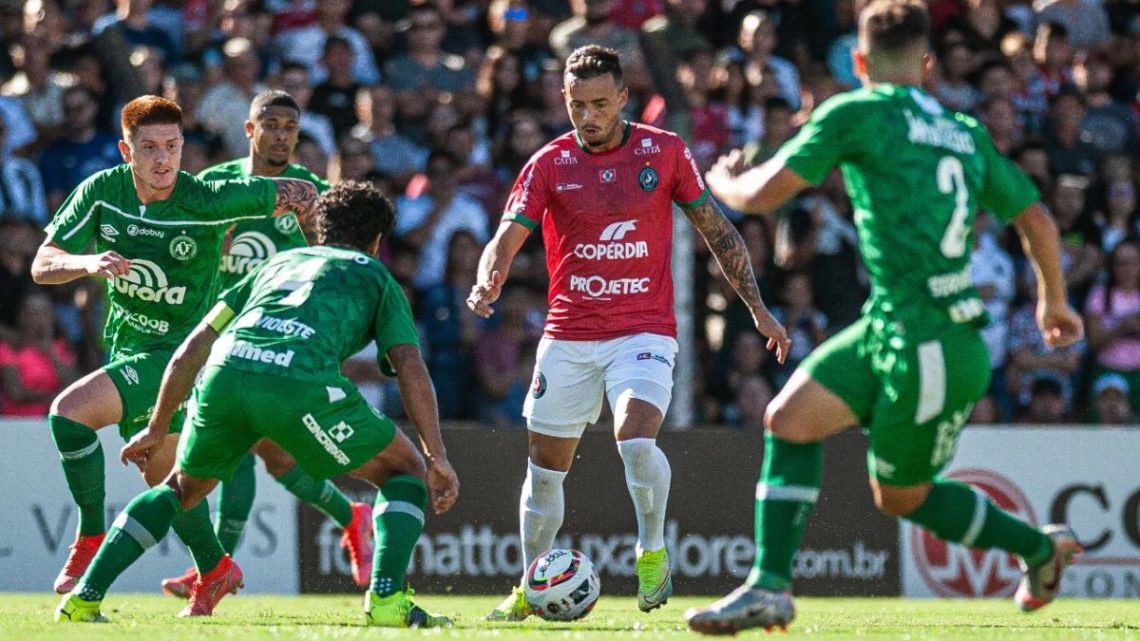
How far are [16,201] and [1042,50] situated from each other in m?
10.1

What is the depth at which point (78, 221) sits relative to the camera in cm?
848

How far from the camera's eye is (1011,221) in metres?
6.60

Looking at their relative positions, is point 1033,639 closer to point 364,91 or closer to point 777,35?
point 364,91

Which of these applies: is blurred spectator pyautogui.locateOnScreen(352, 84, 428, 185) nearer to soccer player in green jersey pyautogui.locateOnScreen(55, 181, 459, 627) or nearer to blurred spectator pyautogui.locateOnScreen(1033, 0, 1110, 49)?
blurred spectator pyautogui.locateOnScreen(1033, 0, 1110, 49)

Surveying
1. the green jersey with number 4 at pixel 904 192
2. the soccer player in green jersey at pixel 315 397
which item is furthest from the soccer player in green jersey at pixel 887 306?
the soccer player in green jersey at pixel 315 397

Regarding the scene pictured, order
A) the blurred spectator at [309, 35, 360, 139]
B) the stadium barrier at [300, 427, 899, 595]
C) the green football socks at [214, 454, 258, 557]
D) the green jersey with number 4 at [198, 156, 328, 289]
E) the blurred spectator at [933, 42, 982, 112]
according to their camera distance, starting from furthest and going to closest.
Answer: the blurred spectator at [933, 42, 982, 112]
the blurred spectator at [309, 35, 360, 139]
the stadium barrier at [300, 427, 899, 595]
the green jersey with number 4 at [198, 156, 328, 289]
the green football socks at [214, 454, 258, 557]

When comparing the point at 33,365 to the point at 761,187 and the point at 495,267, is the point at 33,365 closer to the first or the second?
the point at 495,267

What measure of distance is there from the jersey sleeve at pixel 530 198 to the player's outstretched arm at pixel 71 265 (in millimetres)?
1941

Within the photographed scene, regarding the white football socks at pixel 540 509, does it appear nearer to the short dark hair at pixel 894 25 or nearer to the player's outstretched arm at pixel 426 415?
the player's outstretched arm at pixel 426 415

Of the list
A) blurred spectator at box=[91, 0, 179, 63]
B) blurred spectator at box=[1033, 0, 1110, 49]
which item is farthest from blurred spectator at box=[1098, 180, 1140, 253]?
blurred spectator at box=[91, 0, 179, 63]

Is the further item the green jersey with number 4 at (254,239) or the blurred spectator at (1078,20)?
the blurred spectator at (1078,20)

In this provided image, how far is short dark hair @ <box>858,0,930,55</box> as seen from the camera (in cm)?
627

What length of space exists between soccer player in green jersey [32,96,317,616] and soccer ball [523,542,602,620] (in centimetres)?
161

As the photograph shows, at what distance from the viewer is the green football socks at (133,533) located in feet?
23.6
